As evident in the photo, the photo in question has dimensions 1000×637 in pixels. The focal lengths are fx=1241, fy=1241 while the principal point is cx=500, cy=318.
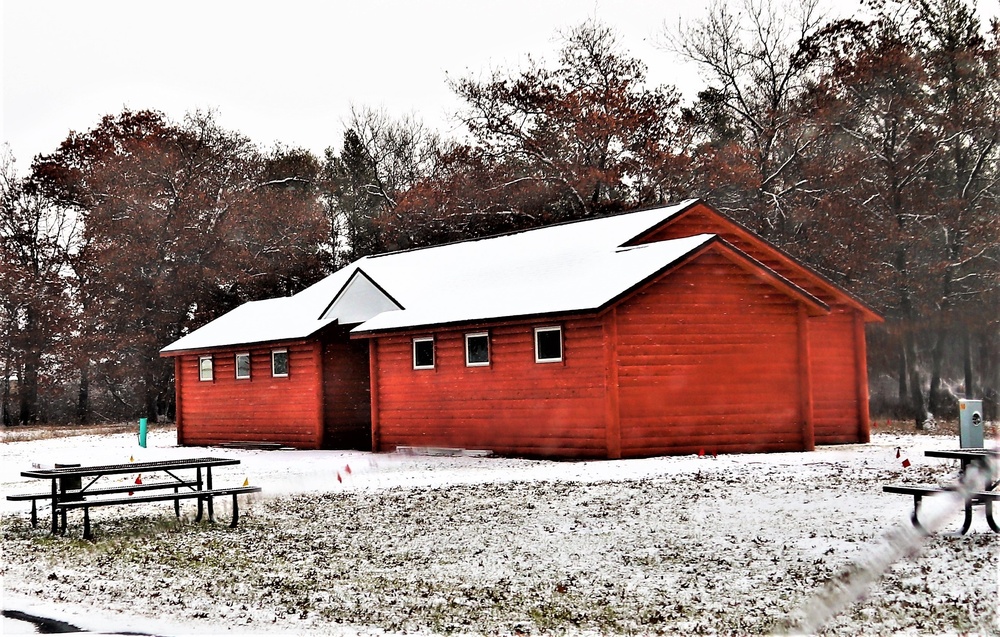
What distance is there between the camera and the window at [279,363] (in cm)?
3182

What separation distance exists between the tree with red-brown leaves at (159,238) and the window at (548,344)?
32371 millimetres

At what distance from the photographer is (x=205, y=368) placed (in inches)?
1374

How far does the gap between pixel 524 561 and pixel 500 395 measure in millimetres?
13988

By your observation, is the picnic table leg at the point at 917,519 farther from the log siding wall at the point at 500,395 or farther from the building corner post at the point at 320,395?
the building corner post at the point at 320,395

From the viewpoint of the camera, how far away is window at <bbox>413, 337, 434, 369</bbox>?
27.5m

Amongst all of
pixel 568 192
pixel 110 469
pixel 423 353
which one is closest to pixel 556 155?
pixel 568 192

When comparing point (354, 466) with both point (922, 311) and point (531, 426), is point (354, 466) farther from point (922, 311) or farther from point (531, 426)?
point (922, 311)

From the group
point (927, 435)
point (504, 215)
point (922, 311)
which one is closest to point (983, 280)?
point (922, 311)

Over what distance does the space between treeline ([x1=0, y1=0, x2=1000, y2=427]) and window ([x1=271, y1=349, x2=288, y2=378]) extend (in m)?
19.2

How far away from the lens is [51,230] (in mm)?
58469

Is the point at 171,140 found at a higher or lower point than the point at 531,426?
higher

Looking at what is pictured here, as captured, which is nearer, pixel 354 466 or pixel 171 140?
pixel 354 466

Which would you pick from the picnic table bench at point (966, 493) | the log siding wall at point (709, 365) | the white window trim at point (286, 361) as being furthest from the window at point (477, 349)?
the picnic table bench at point (966, 493)

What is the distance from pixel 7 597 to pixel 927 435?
1005 inches
